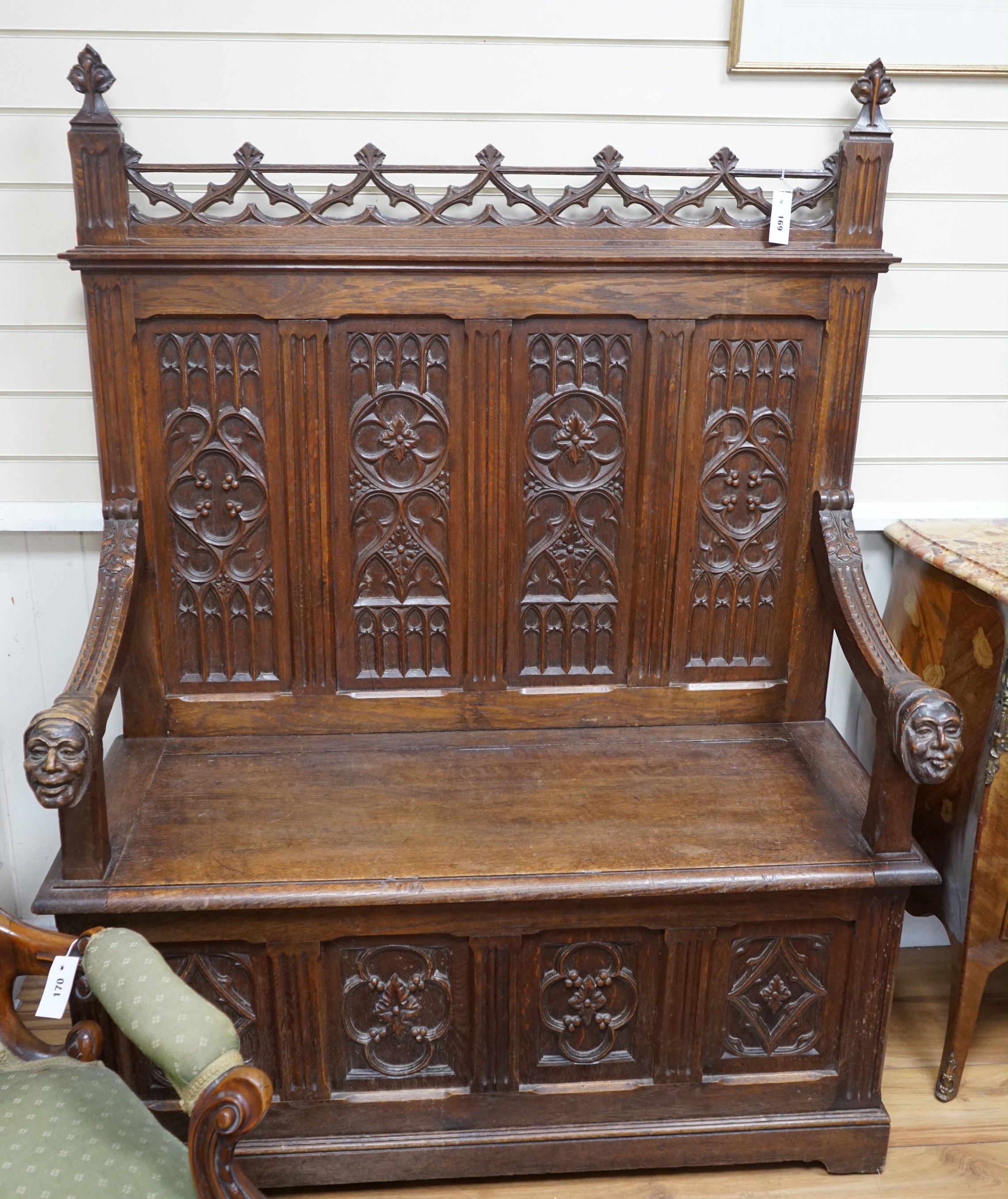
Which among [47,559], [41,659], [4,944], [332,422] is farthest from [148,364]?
[4,944]

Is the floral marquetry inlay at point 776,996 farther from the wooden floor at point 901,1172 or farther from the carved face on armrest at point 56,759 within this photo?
the carved face on armrest at point 56,759

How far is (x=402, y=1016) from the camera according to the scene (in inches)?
74.4

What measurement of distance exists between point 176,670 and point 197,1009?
91 centimetres

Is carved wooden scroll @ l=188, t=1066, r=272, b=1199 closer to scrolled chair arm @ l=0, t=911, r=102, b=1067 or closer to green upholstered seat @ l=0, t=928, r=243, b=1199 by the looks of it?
green upholstered seat @ l=0, t=928, r=243, b=1199

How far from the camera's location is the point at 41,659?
7.72 ft

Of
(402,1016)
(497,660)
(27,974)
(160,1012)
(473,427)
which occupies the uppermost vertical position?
(473,427)

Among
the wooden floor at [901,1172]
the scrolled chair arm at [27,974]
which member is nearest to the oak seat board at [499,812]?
the scrolled chair arm at [27,974]

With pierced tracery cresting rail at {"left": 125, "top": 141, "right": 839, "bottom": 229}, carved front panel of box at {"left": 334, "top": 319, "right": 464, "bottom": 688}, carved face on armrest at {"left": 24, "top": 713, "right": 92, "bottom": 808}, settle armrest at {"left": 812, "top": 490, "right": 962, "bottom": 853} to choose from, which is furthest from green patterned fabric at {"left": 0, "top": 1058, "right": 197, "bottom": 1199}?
pierced tracery cresting rail at {"left": 125, "top": 141, "right": 839, "bottom": 229}

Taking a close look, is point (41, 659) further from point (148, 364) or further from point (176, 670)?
point (148, 364)

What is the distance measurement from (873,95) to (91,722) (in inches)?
68.3

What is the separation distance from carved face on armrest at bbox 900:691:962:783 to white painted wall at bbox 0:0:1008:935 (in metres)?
0.80

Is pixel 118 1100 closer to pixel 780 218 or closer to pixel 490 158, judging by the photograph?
pixel 490 158

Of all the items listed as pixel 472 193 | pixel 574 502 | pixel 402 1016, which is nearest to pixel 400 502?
pixel 574 502

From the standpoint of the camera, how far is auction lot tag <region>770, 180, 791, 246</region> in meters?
2.00
